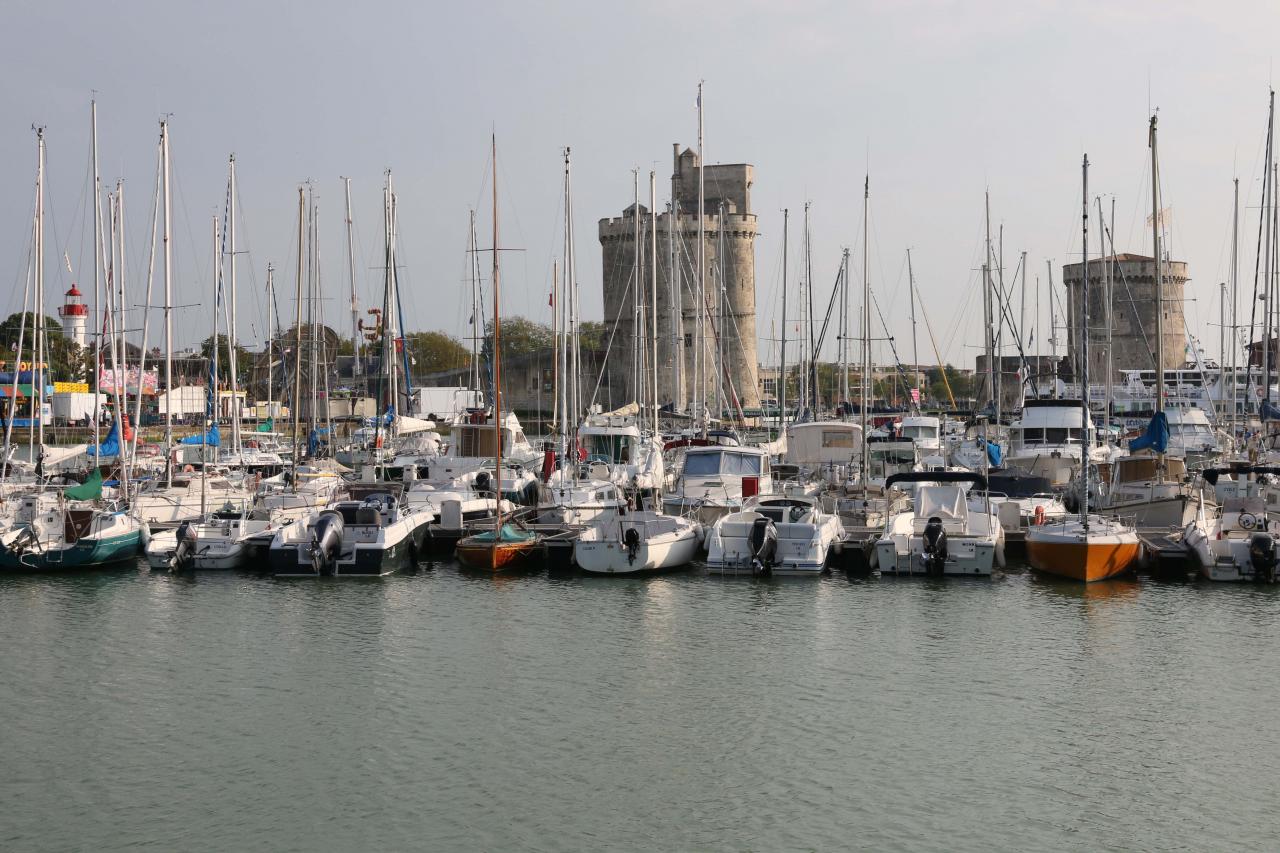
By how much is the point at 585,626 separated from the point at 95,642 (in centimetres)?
711

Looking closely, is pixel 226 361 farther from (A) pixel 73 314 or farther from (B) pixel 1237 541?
(B) pixel 1237 541

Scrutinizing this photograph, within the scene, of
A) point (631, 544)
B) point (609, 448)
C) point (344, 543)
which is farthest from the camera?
point (609, 448)

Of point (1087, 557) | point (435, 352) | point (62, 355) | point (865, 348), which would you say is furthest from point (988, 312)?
point (435, 352)

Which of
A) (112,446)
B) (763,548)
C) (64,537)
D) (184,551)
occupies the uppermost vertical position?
(112,446)

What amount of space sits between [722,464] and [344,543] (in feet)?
27.2

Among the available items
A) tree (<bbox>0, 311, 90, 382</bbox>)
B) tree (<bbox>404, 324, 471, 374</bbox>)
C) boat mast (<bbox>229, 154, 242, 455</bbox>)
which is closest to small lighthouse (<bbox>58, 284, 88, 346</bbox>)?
tree (<bbox>0, 311, 90, 382</bbox>)

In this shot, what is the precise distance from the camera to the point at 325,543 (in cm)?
2550

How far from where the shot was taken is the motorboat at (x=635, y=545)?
83.7 feet

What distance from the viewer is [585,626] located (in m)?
22.0

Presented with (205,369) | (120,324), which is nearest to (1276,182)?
(120,324)

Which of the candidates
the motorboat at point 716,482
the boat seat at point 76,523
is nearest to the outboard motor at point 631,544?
the motorboat at point 716,482

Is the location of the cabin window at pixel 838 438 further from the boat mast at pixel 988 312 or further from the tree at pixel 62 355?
the tree at pixel 62 355

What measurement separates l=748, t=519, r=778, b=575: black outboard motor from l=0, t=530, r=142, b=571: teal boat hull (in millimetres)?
11693

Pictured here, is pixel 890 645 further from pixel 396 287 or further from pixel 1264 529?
pixel 396 287
